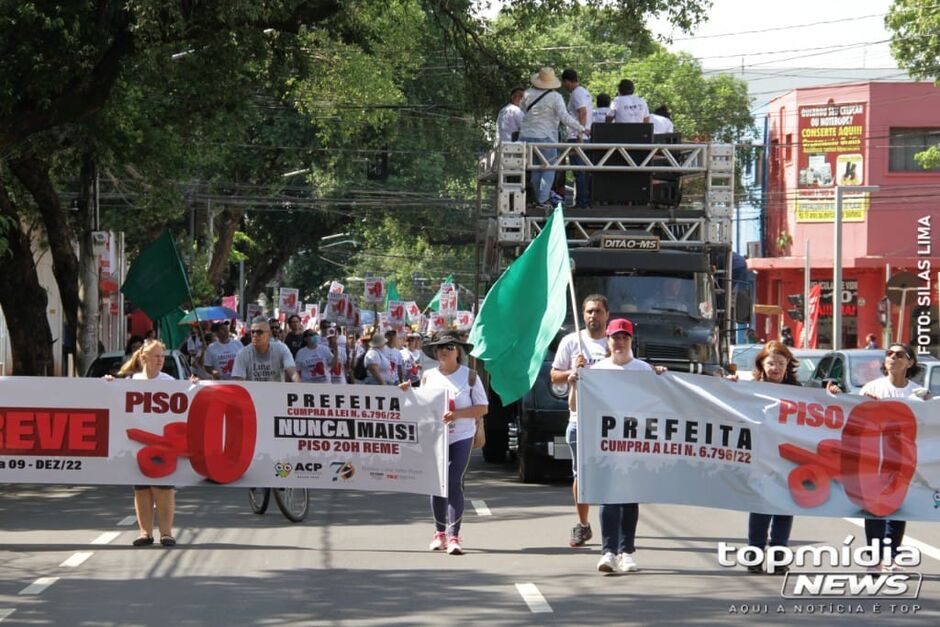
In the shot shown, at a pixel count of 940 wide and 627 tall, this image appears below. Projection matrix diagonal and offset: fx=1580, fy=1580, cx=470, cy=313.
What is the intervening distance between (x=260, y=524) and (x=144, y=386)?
182cm

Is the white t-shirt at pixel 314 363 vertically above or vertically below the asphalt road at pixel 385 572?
above

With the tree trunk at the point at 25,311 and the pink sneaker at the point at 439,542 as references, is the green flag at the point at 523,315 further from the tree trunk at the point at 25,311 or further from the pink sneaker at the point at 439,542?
the tree trunk at the point at 25,311

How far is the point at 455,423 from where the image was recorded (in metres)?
12.3

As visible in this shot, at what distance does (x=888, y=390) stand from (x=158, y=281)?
48.1ft

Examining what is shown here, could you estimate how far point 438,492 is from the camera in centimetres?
1219

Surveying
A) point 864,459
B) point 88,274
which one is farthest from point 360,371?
point 864,459

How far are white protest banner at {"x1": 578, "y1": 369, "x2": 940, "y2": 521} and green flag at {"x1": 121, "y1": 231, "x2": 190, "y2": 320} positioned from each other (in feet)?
43.7

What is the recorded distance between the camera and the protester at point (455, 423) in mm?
12039

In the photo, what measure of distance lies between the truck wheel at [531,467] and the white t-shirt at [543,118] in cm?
422

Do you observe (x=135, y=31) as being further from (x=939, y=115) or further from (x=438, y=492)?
(x=939, y=115)

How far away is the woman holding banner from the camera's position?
12461 mm

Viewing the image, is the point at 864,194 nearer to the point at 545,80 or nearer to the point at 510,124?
the point at 510,124

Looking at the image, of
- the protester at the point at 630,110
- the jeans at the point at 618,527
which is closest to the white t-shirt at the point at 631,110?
the protester at the point at 630,110

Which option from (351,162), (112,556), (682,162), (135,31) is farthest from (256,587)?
(351,162)
